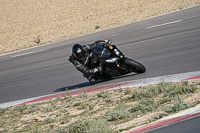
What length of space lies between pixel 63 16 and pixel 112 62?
26008 mm

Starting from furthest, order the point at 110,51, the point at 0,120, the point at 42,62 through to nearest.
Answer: the point at 42,62, the point at 110,51, the point at 0,120

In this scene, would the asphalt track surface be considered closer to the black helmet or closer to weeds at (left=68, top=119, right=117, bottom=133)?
the black helmet

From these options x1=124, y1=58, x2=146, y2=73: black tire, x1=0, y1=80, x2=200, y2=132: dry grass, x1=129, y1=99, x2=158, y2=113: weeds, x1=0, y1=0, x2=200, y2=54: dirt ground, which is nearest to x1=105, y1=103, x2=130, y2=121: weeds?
x1=0, y1=80, x2=200, y2=132: dry grass

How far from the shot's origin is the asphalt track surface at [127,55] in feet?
37.6

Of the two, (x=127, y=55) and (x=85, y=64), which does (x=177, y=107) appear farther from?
(x=127, y=55)

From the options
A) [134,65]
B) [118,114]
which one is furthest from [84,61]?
[118,114]

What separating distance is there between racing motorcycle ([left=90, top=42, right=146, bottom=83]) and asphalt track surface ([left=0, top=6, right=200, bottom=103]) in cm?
32

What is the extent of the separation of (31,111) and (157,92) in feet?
11.4

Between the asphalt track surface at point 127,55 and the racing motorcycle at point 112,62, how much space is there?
0.32 metres

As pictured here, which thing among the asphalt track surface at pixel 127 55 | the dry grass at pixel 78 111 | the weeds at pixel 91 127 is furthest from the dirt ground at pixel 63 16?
the weeds at pixel 91 127

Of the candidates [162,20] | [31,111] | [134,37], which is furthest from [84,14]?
[31,111]

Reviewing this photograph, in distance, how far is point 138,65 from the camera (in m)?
10.4

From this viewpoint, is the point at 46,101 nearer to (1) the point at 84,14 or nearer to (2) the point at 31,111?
(2) the point at 31,111

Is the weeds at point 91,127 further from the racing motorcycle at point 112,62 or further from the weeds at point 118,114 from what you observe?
the racing motorcycle at point 112,62
